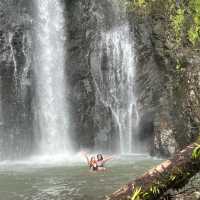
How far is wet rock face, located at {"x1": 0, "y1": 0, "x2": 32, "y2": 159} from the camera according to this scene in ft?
91.7

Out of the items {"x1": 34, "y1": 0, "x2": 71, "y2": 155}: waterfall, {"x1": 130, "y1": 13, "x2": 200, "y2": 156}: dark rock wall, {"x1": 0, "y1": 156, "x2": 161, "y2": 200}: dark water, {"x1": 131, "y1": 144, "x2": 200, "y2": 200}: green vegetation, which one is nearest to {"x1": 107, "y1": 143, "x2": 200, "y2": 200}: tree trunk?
{"x1": 131, "y1": 144, "x2": 200, "y2": 200}: green vegetation

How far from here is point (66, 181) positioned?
53.2 feet

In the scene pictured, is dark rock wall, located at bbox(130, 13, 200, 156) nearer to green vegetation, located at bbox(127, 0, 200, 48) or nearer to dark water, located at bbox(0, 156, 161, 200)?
green vegetation, located at bbox(127, 0, 200, 48)

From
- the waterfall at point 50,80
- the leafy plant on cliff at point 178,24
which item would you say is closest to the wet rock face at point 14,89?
the waterfall at point 50,80

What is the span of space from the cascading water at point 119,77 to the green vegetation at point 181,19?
321 centimetres

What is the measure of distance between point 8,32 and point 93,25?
519cm

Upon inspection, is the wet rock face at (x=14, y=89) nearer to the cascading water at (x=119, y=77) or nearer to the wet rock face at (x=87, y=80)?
the wet rock face at (x=87, y=80)

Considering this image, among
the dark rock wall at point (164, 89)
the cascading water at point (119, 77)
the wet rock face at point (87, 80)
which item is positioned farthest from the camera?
the wet rock face at point (87, 80)

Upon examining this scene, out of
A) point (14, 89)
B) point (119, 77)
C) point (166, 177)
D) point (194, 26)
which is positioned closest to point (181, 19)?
point (194, 26)

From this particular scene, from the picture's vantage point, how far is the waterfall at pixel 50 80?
28297 millimetres

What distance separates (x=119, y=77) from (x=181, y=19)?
552 cm

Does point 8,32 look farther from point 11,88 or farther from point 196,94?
point 196,94

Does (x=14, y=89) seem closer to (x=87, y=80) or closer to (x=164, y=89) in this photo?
(x=87, y=80)

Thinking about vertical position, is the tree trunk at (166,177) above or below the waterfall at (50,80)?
below
